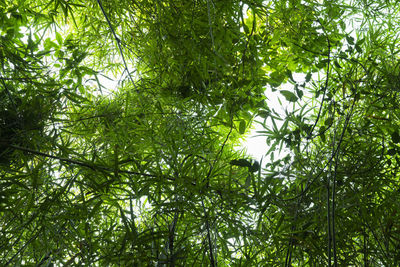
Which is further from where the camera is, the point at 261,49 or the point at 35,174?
the point at 261,49

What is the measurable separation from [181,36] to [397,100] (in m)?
0.70

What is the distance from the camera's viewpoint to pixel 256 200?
2.66ft

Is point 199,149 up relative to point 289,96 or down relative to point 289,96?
down

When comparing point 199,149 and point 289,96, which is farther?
point 289,96

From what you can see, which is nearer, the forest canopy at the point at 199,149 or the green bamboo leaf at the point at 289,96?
the forest canopy at the point at 199,149

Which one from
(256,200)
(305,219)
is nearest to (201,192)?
(256,200)

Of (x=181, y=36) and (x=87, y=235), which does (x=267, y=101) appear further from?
(x=87, y=235)

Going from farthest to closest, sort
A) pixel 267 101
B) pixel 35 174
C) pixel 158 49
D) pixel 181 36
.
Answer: pixel 267 101 < pixel 158 49 < pixel 181 36 < pixel 35 174

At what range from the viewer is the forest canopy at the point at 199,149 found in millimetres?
780


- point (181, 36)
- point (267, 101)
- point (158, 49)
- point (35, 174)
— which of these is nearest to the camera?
point (35, 174)

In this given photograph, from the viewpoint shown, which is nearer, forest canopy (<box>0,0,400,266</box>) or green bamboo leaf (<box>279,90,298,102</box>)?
forest canopy (<box>0,0,400,266</box>)

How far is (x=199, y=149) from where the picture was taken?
90 centimetres

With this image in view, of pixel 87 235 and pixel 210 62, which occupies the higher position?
pixel 210 62

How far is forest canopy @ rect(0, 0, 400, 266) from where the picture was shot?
780 mm
